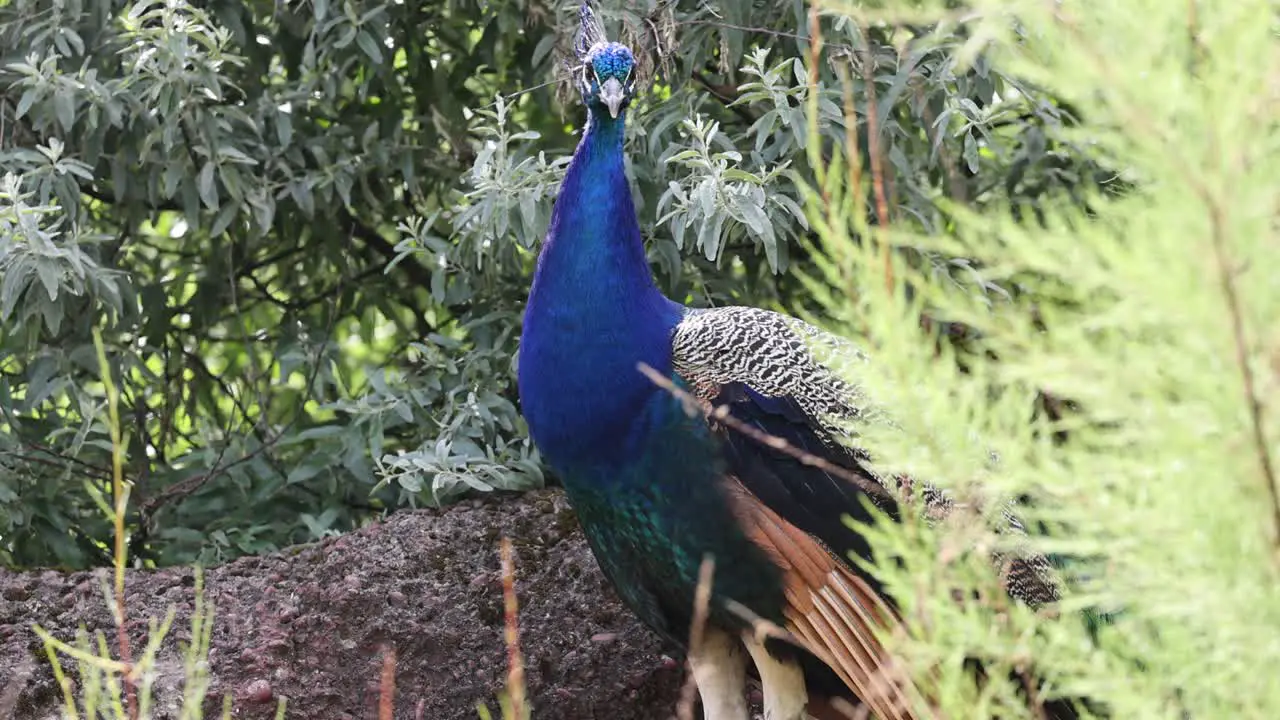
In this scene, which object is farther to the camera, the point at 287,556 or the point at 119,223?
the point at 119,223

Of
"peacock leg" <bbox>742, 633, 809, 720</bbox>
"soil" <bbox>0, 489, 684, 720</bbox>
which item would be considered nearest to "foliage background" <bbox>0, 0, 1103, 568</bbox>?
"soil" <bbox>0, 489, 684, 720</bbox>

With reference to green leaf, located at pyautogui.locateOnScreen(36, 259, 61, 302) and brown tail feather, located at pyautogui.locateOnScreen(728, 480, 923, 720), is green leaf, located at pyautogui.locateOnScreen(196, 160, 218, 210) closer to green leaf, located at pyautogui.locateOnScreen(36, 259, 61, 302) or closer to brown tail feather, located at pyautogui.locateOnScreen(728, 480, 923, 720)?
green leaf, located at pyautogui.locateOnScreen(36, 259, 61, 302)

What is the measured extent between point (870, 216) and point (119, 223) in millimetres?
2265

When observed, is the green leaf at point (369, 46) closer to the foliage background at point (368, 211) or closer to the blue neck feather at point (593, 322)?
the foliage background at point (368, 211)

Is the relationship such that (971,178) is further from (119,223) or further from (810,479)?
(119,223)

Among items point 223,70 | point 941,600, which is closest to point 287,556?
point 223,70

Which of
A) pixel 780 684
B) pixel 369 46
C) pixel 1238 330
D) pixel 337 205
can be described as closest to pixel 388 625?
pixel 780 684

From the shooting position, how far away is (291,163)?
15.9 feet

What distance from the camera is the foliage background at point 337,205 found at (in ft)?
13.7

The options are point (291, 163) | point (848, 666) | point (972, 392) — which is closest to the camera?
point (972, 392)

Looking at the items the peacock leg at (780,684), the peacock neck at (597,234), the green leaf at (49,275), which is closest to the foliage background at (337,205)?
the green leaf at (49,275)

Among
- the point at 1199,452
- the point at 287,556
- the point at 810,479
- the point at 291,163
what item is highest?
the point at 1199,452

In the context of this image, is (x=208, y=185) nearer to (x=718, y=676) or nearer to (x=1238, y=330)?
(x=718, y=676)

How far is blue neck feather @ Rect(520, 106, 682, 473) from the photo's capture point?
3.42 m
